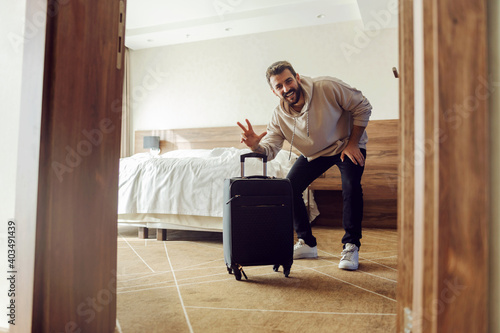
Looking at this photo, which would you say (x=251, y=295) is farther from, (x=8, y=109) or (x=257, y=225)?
(x=8, y=109)

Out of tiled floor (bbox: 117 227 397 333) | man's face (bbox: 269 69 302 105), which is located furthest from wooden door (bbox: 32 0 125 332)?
man's face (bbox: 269 69 302 105)

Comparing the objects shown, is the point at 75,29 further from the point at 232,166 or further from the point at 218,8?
the point at 218,8

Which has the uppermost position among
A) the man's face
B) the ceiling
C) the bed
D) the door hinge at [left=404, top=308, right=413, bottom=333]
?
the ceiling

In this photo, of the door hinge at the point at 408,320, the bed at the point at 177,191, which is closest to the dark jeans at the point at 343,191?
the bed at the point at 177,191

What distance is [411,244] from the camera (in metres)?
0.67

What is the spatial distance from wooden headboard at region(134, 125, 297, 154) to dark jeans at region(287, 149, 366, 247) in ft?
8.00

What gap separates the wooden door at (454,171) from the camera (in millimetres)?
550

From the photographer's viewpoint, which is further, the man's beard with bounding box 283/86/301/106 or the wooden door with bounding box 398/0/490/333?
the man's beard with bounding box 283/86/301/106

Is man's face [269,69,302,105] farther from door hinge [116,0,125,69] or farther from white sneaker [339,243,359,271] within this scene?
door hinge [116,0,125,69]

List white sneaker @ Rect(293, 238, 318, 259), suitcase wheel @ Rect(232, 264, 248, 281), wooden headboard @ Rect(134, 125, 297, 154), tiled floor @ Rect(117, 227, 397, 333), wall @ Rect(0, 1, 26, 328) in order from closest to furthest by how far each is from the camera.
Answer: wall @ Rect(0, 1, 26, 328) → tiled floor @ Rect(117, 227, 397, 333) → suitcase wheel @ Rect(232, 264, 248, 281) → white sneaker @ Rect(293, 238, 318, 259) → wooden headboard @ Rect(134, 125, 297, 154)

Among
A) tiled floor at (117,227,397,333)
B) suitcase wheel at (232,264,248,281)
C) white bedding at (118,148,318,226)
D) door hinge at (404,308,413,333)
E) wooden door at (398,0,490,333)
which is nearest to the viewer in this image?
wooden door at (398,0,490,333)

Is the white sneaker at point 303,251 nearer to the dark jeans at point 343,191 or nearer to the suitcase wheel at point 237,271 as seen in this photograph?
the dark jeans at point 343,191

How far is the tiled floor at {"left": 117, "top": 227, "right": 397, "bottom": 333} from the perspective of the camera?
3.63 ft

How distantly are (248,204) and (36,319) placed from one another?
38.9 inches
